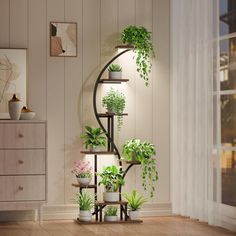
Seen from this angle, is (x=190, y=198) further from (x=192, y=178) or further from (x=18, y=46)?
(x=18, y=46)

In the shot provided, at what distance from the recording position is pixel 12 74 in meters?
6.80

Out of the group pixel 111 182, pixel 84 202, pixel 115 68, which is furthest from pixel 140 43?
pixel 84 202

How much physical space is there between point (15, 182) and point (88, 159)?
35.6 inches

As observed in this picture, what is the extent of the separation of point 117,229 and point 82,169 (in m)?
0.75

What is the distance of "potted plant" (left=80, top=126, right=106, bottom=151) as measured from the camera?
6836mm

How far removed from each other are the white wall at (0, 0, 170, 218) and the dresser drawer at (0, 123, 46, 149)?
0.45 metres

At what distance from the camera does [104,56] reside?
7.11 metres

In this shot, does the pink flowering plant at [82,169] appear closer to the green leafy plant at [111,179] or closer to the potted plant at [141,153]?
the green leafy plant at [111,179]

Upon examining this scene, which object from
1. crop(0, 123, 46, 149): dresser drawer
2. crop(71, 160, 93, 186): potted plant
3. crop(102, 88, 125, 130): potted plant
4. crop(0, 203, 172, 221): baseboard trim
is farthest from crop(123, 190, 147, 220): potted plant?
crop(0, 123, 46, 149): dresser drawer

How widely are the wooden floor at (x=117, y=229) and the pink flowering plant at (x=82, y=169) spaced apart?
1.57 feet

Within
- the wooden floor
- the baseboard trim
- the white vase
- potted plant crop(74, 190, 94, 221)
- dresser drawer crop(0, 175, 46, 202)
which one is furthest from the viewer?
the baseboard trim

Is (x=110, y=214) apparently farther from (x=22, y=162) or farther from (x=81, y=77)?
(x=81, y=77)

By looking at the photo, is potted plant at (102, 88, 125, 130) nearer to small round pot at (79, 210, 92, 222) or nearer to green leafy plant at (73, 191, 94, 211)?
green leafy plant at (73, 191, 94, 211)

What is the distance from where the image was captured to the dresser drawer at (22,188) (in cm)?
641
